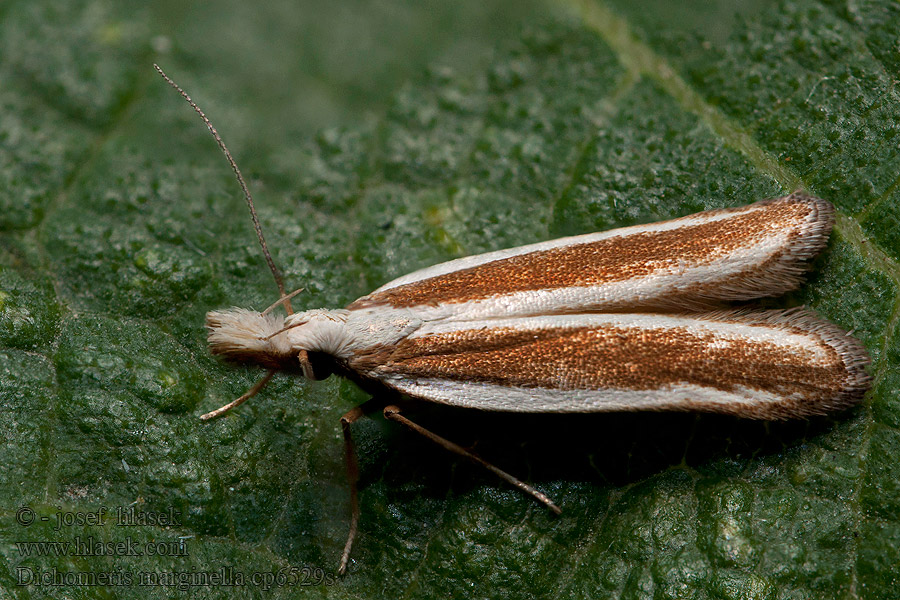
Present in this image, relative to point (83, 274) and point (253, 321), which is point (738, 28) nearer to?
point (253, 321)

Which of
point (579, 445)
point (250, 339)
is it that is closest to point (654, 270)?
point (579, 445)

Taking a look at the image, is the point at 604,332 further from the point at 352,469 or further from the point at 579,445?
the point at 352,469

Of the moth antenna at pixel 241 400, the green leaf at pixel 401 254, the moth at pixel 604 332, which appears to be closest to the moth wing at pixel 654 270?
the moth at pixel 604 332

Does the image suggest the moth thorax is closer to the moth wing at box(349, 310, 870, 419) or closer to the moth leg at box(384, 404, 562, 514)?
the moth wing at box(349, 310, 870, 419)

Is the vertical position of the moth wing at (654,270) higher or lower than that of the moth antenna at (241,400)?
higher

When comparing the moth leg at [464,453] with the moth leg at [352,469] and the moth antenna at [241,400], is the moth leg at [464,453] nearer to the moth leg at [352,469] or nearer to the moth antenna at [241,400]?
the moth leg at [352,469]

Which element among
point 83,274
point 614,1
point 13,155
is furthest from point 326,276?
point 614,1
